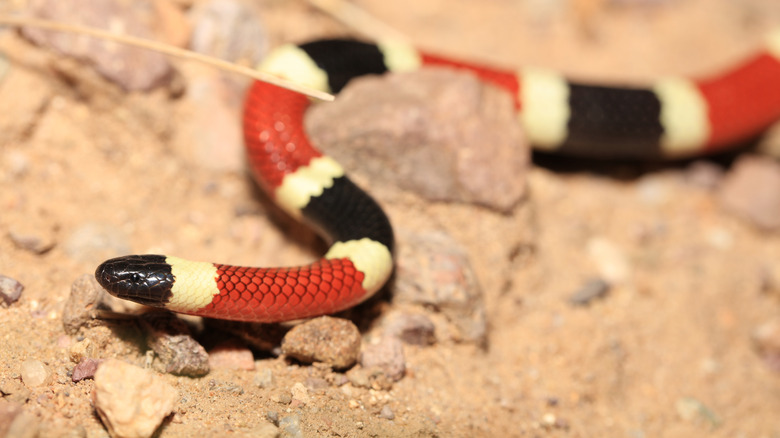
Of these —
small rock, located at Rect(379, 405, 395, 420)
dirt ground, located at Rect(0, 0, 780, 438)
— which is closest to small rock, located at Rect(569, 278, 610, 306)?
dirt ground, located at Rect(0, 0, 780, 438)

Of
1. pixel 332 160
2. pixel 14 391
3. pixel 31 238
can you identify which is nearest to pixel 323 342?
pixel 332 160

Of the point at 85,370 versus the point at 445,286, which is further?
the point at 445,286

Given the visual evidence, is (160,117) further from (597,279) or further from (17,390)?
(597,279)

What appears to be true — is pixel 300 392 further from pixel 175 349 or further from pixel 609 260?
pixel 609 260

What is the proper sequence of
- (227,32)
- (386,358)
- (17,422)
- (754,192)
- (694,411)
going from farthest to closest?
(754,192) → (227,32) → (694,411) → (386,358) → (17,422)

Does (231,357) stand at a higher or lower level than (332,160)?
lower

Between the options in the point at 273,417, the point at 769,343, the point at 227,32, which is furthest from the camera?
the point at 227,32

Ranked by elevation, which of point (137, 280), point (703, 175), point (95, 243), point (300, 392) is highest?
point (703, 175)

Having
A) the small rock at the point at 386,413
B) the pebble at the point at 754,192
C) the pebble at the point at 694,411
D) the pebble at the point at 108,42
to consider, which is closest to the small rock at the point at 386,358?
the small rock at the point at 386,413
